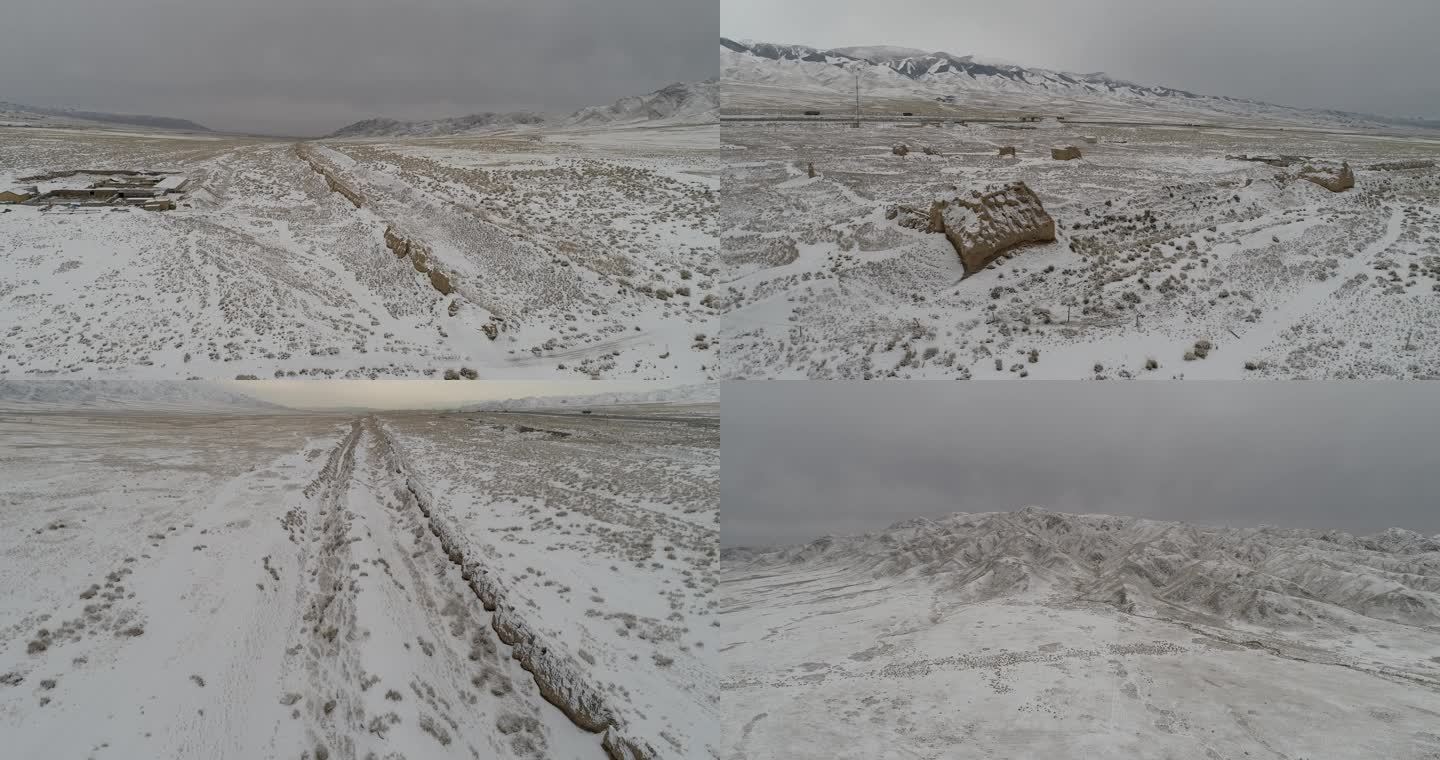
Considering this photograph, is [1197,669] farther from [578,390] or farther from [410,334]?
[410,334]

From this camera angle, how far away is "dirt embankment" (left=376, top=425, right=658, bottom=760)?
233 inches

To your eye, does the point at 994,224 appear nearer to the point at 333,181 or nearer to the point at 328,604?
the point at 328,604

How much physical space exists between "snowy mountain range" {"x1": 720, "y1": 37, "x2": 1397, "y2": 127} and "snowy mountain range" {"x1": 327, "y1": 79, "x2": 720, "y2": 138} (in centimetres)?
757

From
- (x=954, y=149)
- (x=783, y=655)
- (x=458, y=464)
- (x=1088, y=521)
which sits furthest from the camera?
(x=954, y=149)

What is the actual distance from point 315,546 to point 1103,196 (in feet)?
56.1

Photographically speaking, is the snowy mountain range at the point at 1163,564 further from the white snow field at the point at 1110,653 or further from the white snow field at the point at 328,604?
the white snow field at the point at 328,604

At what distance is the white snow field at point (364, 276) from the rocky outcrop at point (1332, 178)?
13124mm

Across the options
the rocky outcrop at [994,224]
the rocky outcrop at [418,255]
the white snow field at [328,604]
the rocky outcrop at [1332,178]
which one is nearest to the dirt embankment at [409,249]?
the rocky outcrop at [418,255]

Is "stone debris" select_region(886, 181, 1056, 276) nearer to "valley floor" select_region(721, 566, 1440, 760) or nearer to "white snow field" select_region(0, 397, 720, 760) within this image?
"white snow field" select_region(0, 397, 720, 760)

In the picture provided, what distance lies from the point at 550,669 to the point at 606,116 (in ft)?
262

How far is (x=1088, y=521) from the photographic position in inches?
771

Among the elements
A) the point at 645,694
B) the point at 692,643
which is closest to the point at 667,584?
the point at 692,643

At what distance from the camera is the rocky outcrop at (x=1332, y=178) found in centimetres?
1308

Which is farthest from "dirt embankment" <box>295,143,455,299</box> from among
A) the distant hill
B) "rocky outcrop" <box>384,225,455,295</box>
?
the distant hill
